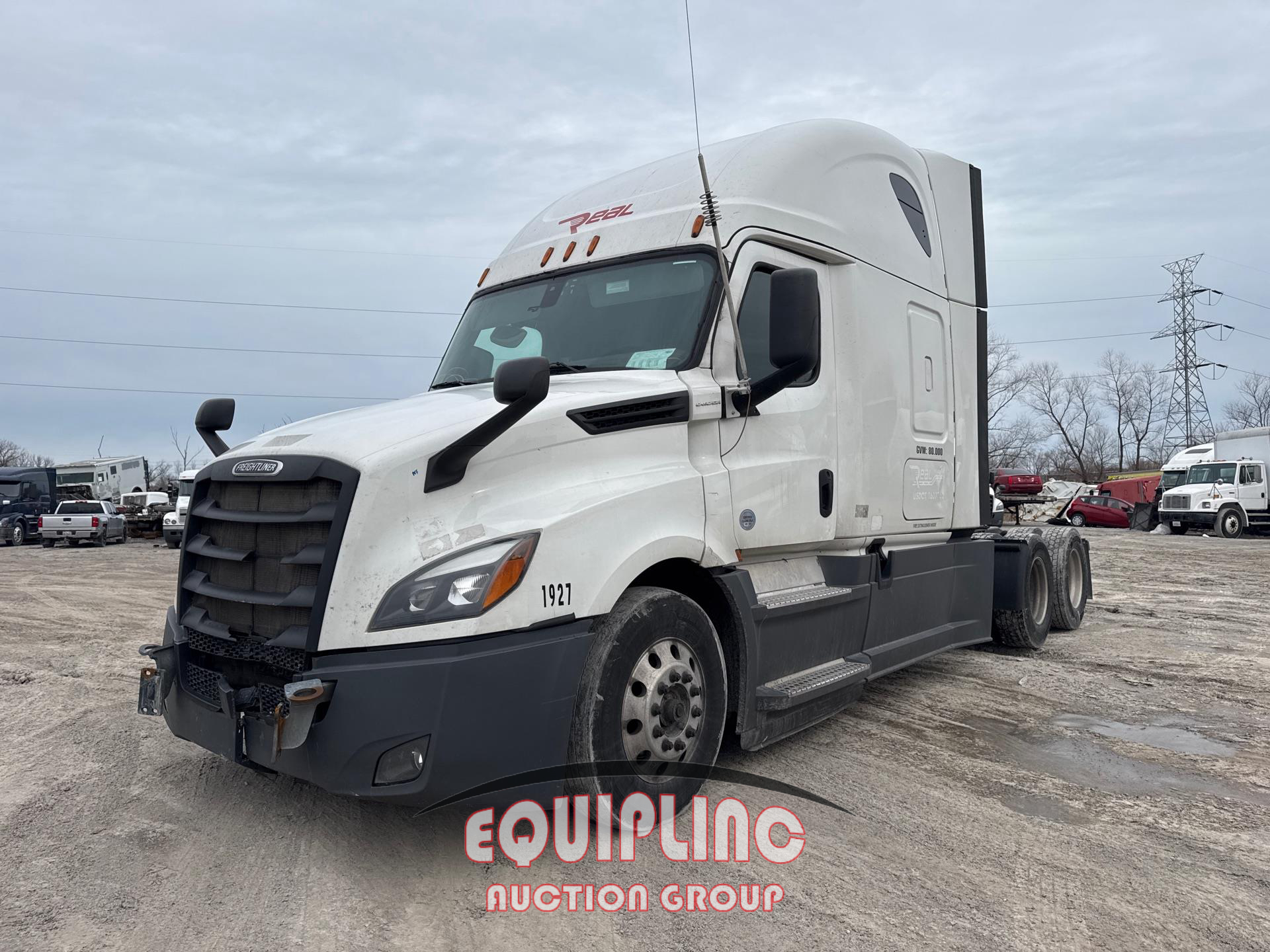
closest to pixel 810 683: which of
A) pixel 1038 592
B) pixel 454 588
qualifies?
pixel 454 588

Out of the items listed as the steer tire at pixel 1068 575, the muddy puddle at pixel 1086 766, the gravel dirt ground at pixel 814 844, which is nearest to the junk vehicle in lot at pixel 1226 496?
the steer tire at pixel 1068 575

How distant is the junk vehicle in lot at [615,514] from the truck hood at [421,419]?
2 centimetres

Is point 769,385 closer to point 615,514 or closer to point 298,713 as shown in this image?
point 615,514

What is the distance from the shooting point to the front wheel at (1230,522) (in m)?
29.6

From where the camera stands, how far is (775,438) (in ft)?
15.7

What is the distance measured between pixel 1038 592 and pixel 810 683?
188 inches

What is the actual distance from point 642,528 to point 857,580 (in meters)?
2.06

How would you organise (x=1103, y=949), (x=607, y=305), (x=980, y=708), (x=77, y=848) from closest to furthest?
(x=1103, y=949)
(x=77, y=848)
(x=607, y=305)
(x=980, y=708)

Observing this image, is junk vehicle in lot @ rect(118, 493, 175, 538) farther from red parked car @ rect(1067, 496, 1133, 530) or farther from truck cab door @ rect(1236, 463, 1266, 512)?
truck cab door @ rect(1236, 463, 1266, 512)

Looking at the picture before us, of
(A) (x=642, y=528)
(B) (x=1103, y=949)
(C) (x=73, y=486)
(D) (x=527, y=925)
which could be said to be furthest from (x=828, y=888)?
(C) (x=73, y=486)

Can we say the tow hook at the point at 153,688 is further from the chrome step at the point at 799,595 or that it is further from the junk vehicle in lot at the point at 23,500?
the junk vehicle in lot at the point at 23,500

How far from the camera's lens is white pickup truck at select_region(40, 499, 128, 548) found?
3003 cm

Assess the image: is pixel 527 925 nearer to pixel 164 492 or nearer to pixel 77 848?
pixel 77 848

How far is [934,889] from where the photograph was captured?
3.37 metres
